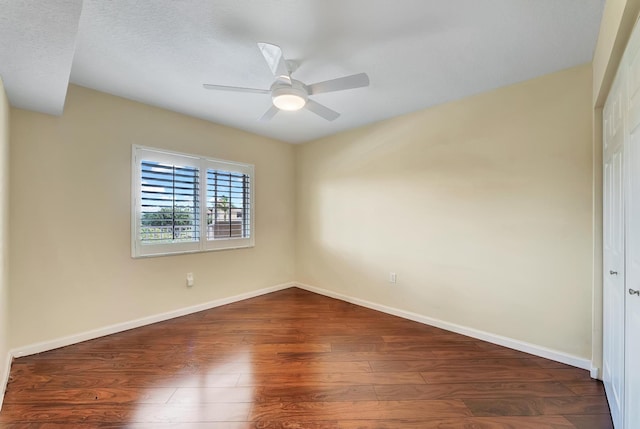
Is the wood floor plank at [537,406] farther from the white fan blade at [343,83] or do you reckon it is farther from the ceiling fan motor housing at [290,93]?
the ceiling fan motor housing at [290,93]

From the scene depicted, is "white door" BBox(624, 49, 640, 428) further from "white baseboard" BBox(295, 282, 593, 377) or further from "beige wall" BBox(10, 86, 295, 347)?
"beige wall" BBox(10, 86, 295, 347)

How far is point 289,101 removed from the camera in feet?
6.84

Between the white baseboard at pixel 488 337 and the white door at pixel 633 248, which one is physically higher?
the white door at pixel 633 248

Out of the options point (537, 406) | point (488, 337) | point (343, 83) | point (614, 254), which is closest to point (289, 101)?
point (343, 83)

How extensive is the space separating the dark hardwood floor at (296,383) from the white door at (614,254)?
0.22 metres

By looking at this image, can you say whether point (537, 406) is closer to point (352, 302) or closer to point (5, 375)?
point (352, 302)

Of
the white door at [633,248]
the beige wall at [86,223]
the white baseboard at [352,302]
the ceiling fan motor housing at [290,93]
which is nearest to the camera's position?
the white door at [633,248]

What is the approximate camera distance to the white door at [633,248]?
1.18m

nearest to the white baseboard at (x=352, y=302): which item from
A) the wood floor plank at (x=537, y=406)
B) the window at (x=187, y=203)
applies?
the wood floor plank at (x=537, y=406)

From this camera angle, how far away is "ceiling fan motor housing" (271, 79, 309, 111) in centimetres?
199

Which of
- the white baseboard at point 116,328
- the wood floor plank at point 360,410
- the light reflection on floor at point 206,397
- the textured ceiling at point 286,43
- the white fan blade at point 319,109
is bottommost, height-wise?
the light reflection on floor at point 206,397

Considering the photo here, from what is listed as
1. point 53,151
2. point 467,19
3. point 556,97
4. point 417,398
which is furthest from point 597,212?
point 53,151

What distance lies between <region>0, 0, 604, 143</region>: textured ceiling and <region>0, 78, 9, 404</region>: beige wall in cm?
26

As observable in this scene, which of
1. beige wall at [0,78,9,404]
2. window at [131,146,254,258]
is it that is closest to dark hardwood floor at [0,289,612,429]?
beige wall at [0,78,9,404]
